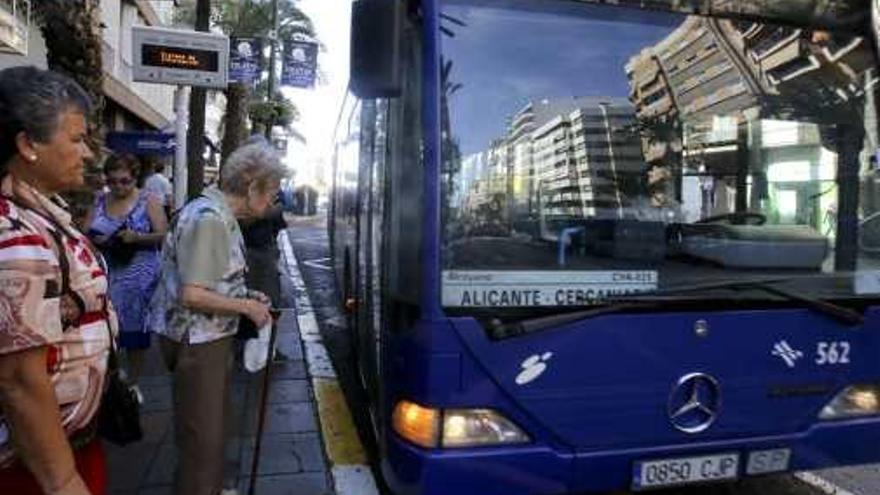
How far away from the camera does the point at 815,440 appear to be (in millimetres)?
3932

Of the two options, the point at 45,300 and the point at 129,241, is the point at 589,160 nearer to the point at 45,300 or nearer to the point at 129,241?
the point at 45,300

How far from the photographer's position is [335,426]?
5793 millimetres

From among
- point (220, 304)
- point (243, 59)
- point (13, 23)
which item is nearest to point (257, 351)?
point (220, 304)

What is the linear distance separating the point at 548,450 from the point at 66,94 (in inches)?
90.5

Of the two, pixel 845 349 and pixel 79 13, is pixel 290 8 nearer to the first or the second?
pixel 79 13

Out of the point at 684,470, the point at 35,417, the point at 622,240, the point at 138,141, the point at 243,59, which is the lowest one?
the point at 684,470

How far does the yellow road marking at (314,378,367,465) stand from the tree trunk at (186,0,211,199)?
5.49 m

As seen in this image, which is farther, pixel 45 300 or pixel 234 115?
pixel 234 115

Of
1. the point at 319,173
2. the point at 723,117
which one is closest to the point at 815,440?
the point at 723,117

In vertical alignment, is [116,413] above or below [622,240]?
below

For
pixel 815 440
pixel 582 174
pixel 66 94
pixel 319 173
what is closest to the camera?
pixel 66 94

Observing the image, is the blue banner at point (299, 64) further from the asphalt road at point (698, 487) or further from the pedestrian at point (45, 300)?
the pedestrian at point (45, 300)

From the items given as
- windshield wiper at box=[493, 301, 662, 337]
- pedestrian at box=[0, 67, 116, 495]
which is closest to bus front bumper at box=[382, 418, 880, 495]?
windshield wiper at box=[493, 301, 662, 337]

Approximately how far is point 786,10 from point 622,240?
1.31 meters
